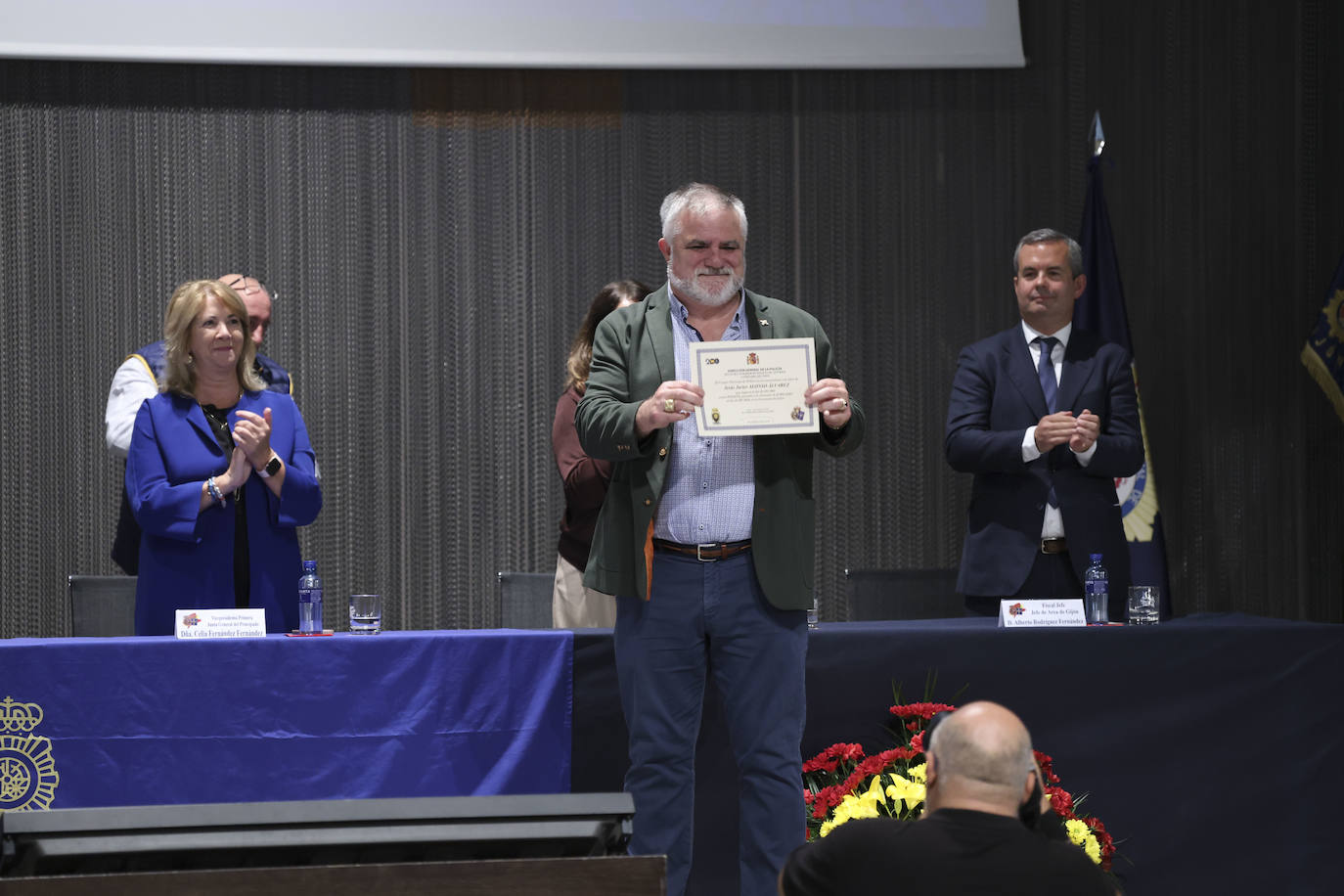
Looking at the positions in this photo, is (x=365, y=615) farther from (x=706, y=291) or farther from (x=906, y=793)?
(x=906, y=793)

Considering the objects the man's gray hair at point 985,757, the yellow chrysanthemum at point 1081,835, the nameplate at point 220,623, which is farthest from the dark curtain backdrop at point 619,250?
the man's gray hair at point 985,757

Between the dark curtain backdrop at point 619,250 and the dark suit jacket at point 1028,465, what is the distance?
1681 millimetres

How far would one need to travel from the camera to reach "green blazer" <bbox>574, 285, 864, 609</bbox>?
8.98 ft

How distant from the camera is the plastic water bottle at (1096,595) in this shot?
3.49m

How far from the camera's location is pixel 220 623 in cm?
312

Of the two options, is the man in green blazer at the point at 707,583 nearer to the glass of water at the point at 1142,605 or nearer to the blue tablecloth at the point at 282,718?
the blue tablecloth at the point at 282,718

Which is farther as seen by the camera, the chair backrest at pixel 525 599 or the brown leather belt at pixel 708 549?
the chair backrest at pixel 525 599

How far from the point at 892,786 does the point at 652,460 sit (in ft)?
2.96

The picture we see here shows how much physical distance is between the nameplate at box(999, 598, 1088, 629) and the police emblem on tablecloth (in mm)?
2174

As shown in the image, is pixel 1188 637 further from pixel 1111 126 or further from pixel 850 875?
pixel 1111 126

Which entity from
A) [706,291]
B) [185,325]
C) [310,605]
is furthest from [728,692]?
[185,325]

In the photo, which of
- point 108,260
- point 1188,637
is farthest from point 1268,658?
point 108,260

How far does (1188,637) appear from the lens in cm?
337

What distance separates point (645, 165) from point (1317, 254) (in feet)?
9.16
